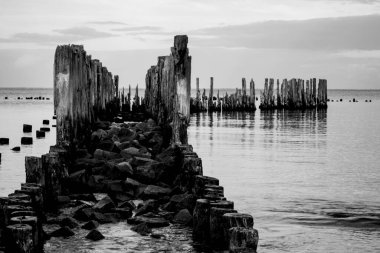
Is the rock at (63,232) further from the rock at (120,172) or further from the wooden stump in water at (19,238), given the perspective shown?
the rock at (120,172)

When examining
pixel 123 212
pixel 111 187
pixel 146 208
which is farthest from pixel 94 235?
pixel 111 187

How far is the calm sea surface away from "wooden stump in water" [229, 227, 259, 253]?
177 centimetres

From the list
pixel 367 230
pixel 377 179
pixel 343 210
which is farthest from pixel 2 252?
pixel 377 179

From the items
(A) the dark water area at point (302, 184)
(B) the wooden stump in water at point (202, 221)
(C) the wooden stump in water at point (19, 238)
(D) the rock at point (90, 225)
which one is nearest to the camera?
(C) the wooden stump in water at point (19, 238)

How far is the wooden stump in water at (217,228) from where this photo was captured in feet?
24.4

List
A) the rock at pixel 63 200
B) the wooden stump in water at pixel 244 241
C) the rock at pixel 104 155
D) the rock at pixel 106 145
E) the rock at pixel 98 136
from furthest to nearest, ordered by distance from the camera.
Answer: the rock at pixel 98 136, the rock at pixel 106 145, the rock at pixel 104 155, the rock at pixel 63 200, the wooden stump in water at pixel 244 241

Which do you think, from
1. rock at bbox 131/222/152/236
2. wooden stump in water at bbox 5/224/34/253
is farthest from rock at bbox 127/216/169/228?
wooden stump in water at bbox 5/224/34/253

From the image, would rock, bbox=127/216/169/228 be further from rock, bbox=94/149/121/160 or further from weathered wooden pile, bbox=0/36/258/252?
rock, bbox=94/149/121/160

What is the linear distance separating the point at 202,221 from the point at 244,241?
6.27ft

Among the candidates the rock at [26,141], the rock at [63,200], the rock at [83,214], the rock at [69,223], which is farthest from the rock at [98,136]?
the rock at [26,141]

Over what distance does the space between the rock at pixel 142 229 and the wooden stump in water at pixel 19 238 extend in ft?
7.49

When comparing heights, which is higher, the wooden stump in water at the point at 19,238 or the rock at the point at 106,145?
the rock at the point at 106,145

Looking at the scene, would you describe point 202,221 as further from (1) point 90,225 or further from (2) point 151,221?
(1) point 90,225

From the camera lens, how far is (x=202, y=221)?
8172mm
